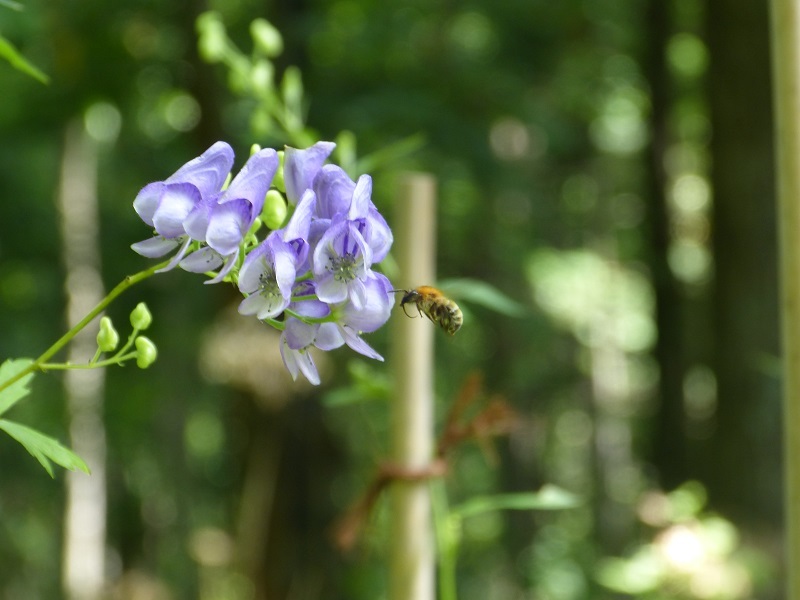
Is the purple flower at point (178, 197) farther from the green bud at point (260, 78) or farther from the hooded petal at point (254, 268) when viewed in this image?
the green bud at point (260, 78)

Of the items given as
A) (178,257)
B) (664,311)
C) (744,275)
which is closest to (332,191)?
(178,257)

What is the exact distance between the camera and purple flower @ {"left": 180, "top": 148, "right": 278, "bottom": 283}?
2.32 feet

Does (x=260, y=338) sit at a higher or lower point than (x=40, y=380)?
lower

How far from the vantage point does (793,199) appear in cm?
111

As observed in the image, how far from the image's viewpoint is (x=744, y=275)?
435 centimetres

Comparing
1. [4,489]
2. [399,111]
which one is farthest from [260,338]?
[4,489]

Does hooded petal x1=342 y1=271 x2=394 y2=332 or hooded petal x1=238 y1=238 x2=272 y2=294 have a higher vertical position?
hooded petal x1=238 y1=238 x2=272 y2=294

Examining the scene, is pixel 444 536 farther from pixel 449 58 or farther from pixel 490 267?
pixel 490 267

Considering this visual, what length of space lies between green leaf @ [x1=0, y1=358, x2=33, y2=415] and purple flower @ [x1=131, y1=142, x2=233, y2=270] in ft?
0.55

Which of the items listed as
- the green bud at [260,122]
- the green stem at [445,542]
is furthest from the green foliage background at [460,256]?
the green stem at [445,542]

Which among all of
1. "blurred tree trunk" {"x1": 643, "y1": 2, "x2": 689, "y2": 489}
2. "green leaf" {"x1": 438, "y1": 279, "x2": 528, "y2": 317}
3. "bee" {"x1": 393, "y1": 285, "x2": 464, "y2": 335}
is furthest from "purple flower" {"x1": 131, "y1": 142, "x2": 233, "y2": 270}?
"blurred tree trunk" {"x1": 643, "y1": 2, "x2": 689, "y2": 489}

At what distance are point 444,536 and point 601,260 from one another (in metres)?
8.95

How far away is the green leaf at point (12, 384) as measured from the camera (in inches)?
31.9

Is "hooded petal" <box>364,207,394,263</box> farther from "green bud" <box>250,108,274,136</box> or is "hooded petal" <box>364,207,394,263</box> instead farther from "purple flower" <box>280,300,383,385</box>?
"green bud" <box>250,108,274,136</box>
